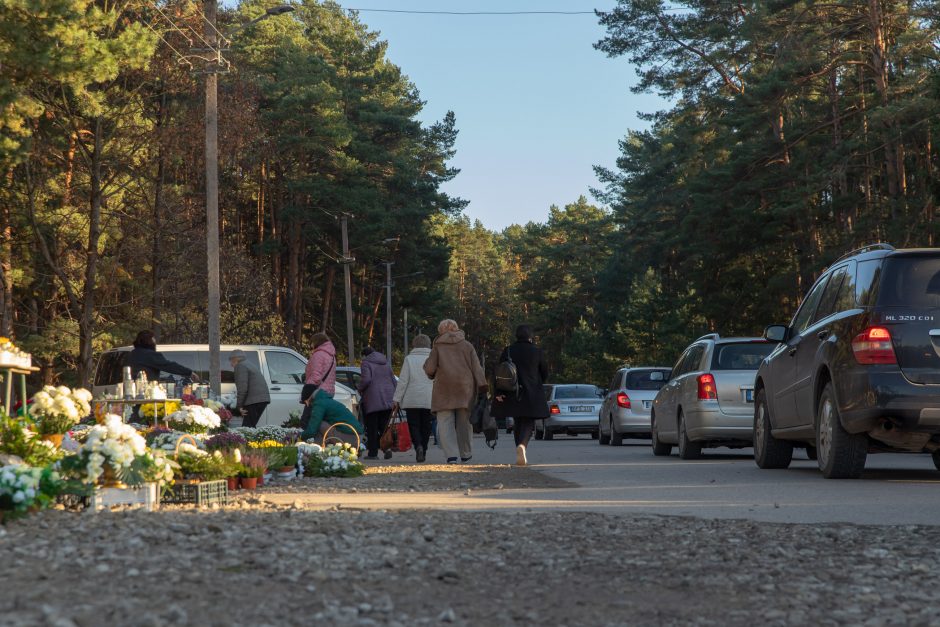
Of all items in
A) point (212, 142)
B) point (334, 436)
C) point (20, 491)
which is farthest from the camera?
point (212, 142)

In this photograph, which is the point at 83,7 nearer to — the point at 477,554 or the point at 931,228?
the point at 931,228

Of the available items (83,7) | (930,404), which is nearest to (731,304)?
(83,7)

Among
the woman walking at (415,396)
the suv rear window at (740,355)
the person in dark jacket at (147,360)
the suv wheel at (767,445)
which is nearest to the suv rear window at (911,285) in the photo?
the suv wheel at (767,445)

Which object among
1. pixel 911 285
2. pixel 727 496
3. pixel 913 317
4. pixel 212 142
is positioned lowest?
pixel 727 496

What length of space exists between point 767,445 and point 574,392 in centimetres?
2053

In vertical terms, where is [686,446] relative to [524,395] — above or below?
below

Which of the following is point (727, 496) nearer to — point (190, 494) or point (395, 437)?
point (190, 494)

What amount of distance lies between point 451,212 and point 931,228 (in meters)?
37.9

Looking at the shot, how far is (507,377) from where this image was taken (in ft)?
51.7

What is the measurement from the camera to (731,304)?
4850cm

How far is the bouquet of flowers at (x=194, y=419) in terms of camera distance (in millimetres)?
13078

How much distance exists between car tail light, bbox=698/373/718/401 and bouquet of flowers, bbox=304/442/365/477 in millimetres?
5034

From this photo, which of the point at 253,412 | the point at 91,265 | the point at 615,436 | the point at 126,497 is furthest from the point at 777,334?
the point at 91,265

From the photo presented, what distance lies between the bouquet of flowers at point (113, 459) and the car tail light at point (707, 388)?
9.30 m
